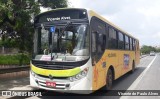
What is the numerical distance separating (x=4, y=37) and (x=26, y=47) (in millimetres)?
1236

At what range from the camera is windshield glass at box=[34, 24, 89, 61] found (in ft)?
26.5

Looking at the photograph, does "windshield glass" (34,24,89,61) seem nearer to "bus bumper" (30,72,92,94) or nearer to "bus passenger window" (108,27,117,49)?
"bus bumper" (30,72,92,94)

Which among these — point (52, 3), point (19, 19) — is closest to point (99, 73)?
point (19, 19)

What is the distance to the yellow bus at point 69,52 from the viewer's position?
7941 millimetres

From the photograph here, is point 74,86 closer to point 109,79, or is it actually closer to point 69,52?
point 69,52

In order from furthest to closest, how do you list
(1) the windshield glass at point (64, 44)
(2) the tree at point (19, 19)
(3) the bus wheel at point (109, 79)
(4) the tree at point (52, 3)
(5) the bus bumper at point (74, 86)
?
(4) the tree at point (52, 3), (2) the tree at point (19, 19), (3) the bus wheel at point (109, 79), (1) the windshield glass at point (64, 44), (5) the bus bumper at point (74, 86)

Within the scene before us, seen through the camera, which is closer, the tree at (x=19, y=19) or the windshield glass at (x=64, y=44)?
the windshield glass at (x=64, y=44)

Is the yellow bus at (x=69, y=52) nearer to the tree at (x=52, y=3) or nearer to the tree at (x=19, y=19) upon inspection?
the tree at (x=19, y=19)

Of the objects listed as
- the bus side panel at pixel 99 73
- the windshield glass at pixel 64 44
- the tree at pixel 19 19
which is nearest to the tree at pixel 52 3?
the tree at pixel 19 19

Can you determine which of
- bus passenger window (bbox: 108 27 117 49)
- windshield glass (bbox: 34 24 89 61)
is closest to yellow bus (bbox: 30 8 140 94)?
windshield glass (bbox: 34 24 89 61)

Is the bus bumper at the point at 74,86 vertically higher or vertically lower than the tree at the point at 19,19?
lower

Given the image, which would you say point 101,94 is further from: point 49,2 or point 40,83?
point 49,2

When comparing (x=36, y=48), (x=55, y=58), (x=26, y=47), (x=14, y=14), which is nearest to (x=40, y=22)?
(x=36, y=48)

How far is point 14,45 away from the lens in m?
13.3
